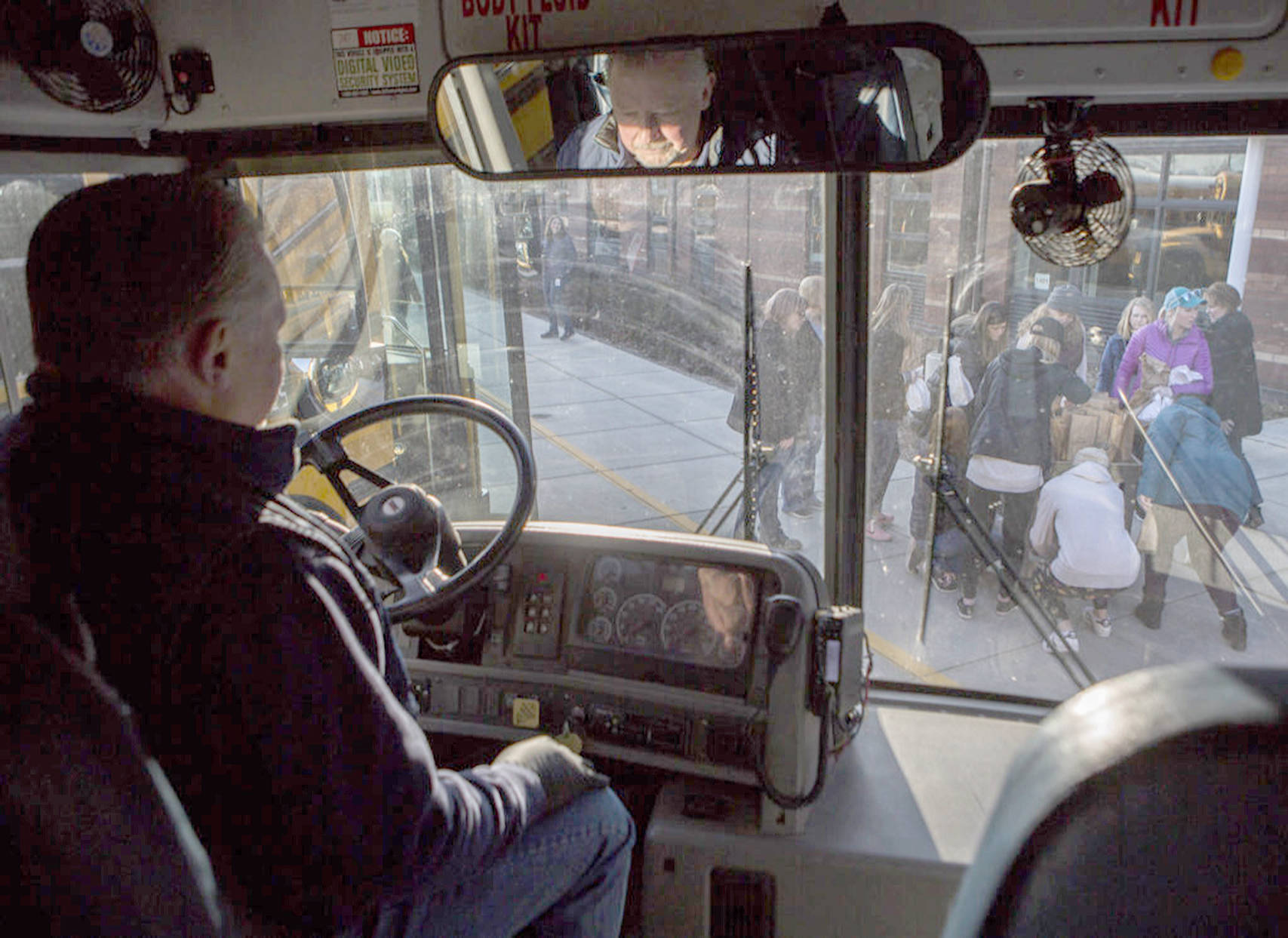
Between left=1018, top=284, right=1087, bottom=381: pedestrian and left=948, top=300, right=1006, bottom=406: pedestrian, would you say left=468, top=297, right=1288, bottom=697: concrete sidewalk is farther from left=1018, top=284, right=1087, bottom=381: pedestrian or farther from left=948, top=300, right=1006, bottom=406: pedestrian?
left=1018, top=284, right=1087, bottom=381: pedestrian

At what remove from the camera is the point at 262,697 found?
3.91 ft

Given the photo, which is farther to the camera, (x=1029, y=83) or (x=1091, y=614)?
(x=1091, y=614)

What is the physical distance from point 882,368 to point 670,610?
3.15 feet

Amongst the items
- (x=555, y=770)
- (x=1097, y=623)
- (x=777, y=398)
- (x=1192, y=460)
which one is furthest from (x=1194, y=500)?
(x=555, y=770)

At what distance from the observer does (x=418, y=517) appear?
2.24m

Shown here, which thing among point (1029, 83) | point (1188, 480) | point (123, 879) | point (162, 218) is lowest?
point (1188, 480)

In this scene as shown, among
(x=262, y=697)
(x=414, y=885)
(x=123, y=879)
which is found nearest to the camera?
(x=123, y=879)

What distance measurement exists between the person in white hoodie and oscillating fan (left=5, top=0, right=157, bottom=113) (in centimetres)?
269

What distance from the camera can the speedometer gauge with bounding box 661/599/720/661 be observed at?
8.09 ft

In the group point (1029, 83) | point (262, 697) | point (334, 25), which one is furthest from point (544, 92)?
point (262, 697)

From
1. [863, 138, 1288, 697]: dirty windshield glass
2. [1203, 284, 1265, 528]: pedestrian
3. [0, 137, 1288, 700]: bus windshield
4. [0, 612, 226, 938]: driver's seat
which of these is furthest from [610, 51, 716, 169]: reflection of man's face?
[0, 612, 226, 938]: driver's seat

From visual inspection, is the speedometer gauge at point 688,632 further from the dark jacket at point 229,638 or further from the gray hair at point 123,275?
the gray hair at point 123,275

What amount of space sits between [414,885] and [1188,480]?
2.31 m

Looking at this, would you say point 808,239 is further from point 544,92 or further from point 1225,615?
point 1225,615
